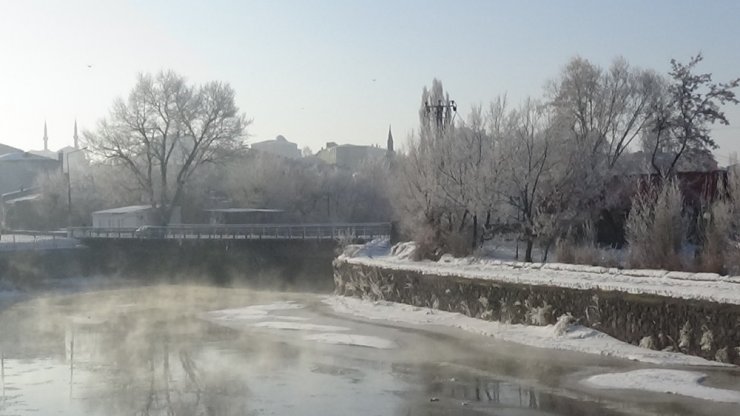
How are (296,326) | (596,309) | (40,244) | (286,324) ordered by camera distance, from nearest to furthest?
1. (596,309)
2. (296,326)
3. (286,324)
4. (40,244)

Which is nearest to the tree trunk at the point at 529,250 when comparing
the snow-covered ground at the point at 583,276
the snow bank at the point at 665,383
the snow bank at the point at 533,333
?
the snow-covered ground at the point at 583,276

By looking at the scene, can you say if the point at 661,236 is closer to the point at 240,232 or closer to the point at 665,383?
the point at 665,383

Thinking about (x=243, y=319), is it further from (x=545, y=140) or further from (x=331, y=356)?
(x=545, y=140)

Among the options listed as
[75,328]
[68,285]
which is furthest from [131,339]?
[68,285]

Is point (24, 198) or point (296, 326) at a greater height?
point (24, 198)

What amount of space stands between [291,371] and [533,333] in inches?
308

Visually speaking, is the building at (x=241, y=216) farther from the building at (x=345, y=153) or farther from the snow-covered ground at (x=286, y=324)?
the building at (x=345, y=153)

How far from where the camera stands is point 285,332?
2764 centimetres

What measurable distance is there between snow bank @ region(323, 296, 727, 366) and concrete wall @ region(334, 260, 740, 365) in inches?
10.7

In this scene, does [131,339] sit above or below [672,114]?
below

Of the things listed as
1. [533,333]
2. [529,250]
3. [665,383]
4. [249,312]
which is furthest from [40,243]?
[665,383]

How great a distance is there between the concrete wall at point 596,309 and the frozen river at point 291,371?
→ 1287mm

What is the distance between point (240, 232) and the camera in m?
56.4

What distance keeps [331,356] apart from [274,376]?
3262mm
